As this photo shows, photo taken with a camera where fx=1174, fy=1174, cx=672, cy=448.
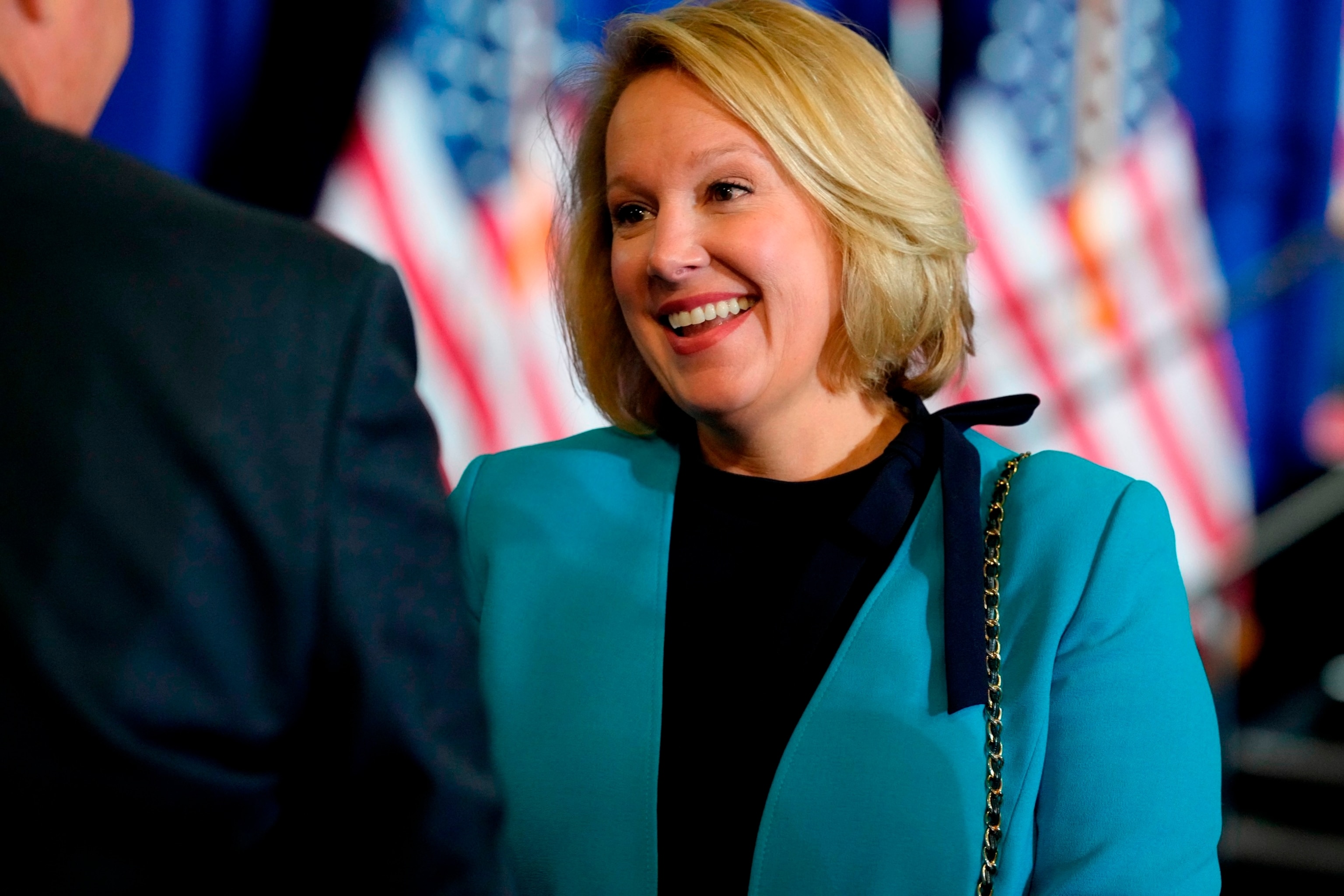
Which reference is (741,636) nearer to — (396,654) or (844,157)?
(844,157)

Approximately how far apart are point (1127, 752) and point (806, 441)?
48cm

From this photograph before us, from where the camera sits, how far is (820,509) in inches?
53.1

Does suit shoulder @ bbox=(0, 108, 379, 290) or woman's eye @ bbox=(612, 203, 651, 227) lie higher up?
suit shoulder @ bbox=(0, 108, 379, 290)

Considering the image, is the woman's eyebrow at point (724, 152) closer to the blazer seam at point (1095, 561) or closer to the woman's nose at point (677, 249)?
the woman's nose at point (677, 249)

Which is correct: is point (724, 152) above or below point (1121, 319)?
above

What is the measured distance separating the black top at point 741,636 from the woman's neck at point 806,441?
2 centimetres

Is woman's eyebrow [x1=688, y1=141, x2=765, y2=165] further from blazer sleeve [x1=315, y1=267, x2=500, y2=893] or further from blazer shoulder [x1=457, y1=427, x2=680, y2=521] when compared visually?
blazer sleeve [x1=315, y1=267, x2=500, y2=893]

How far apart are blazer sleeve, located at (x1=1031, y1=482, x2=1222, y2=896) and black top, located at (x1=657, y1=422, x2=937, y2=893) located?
23 cm

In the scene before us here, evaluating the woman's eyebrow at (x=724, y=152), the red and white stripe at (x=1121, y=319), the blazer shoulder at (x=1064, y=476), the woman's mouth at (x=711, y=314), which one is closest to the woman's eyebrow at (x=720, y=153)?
the woman's eyebrow at (x=724, y=152)

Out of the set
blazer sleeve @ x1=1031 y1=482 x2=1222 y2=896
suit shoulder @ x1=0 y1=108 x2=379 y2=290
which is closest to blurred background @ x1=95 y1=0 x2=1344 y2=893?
blazer sleeve @ x1=1031 y1=482 x2=1222 y2=896

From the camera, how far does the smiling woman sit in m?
1.13

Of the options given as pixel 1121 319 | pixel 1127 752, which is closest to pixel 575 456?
pixel 1127 752

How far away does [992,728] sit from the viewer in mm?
1141

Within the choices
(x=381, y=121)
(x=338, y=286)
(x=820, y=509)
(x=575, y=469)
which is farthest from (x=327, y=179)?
(x=338, y=286)
